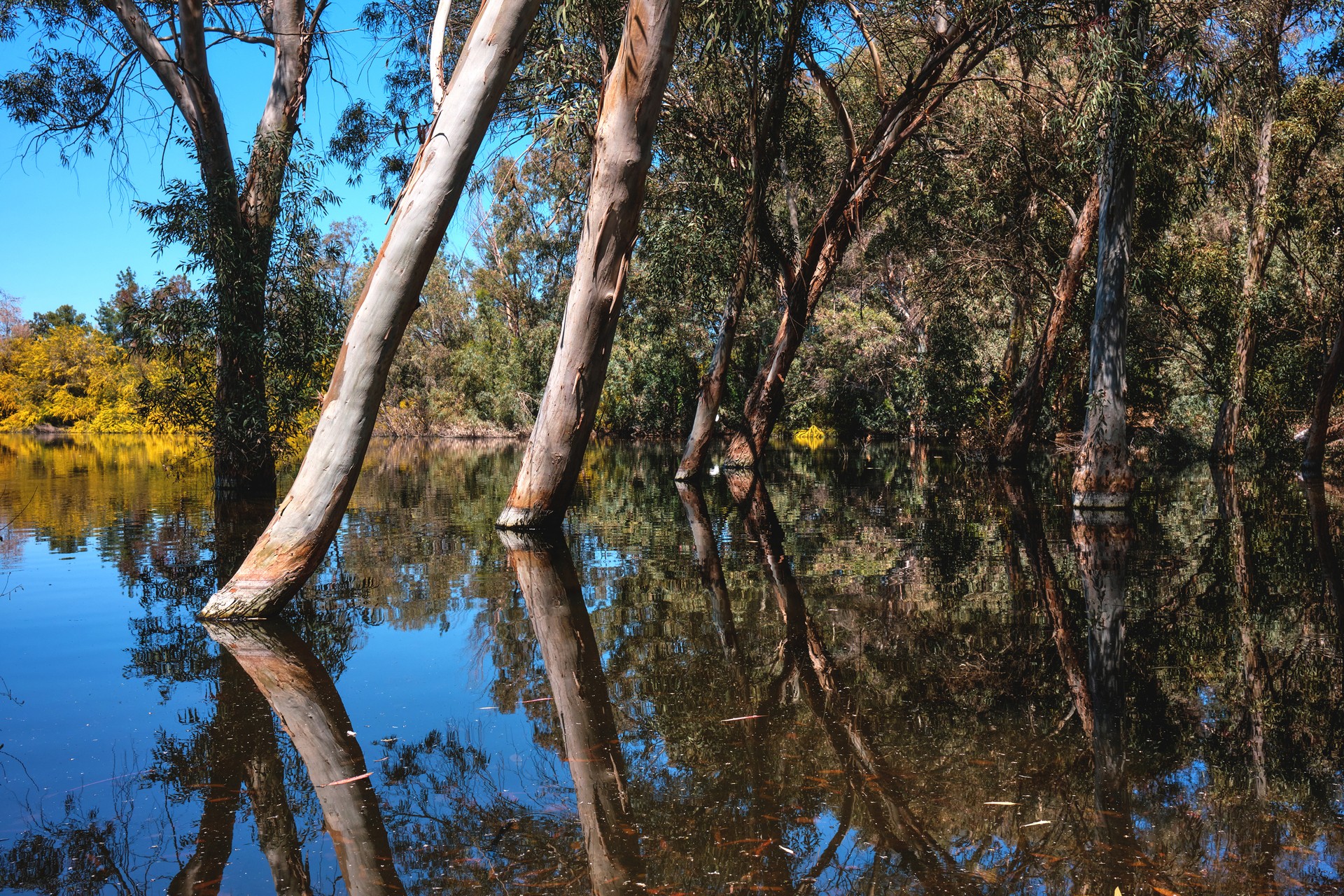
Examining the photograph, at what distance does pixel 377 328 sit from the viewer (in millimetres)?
5449

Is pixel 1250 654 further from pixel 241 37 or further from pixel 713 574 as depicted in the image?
pixel 241 37

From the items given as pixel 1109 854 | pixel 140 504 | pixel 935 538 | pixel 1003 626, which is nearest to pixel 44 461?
pixel 140 504

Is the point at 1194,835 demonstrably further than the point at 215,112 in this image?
No

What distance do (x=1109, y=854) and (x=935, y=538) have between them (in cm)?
606

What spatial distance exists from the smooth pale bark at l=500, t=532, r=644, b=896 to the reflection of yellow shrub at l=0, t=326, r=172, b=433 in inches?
1870

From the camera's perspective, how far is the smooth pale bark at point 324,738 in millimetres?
2291

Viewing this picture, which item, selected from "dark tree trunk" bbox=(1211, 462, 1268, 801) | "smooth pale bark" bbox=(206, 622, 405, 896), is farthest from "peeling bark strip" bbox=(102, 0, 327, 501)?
"dark tree trunk" bbox=(1211, 462, 1268, 801)

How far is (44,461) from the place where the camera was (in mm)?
20969

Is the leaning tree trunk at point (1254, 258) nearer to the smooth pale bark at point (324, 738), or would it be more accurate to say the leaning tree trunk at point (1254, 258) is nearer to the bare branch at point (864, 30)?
the bare branch at point (864, 30)

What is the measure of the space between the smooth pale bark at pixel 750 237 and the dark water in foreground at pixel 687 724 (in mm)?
7674

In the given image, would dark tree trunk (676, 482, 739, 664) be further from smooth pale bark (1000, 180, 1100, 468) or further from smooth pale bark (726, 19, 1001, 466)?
smooth pale bark (1000, 180, 1100, 468)

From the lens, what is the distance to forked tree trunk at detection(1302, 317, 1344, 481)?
45.6ft

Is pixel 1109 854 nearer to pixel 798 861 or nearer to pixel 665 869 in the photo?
pixel 798 861

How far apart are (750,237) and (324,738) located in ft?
38.6
